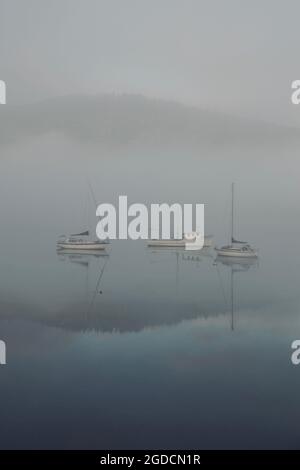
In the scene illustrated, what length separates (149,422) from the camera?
2.50m

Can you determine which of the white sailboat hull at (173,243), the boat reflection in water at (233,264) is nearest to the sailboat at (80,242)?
the white sailboat hull at (173,243)

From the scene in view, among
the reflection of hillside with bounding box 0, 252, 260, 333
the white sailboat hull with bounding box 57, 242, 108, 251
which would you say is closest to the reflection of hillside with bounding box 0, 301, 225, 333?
the reflection of hillside with bounding box 0, 252, 260, 333

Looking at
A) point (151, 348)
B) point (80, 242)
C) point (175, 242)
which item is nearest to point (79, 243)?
point (80, 242)

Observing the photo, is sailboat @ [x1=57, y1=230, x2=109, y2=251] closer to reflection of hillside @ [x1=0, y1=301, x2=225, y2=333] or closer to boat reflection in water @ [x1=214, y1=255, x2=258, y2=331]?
reflection of hillside @ [x1=0, y1=301, x2=225, y2=333]

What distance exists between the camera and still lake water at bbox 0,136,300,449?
249cm

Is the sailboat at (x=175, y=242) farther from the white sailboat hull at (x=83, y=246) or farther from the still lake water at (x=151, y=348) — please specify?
the white sailboat hull at (x=83, y=246)

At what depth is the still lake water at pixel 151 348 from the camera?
249 centimetres

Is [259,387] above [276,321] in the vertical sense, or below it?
below

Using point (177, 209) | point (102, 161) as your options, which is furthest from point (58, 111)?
point (177, 209)

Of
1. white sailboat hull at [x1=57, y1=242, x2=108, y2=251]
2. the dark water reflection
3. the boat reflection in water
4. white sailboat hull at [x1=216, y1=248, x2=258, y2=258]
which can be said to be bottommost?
the dark water reflection

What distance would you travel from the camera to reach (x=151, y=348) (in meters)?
2.50
